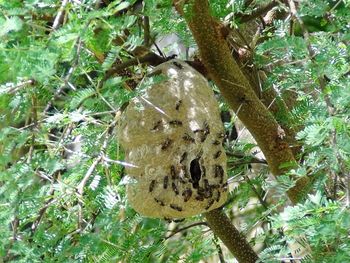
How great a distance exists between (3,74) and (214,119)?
0.53 metres

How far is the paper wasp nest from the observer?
140cm

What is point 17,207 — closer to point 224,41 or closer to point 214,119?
point 214,119

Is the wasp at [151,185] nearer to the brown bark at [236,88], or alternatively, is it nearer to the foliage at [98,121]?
the foliage at [98,121]

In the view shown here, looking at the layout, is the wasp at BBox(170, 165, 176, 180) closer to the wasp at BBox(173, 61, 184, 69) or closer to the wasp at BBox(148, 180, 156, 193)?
the wasp at BBox(148, 180, 156, 193)

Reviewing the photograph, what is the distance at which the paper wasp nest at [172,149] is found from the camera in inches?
55.3

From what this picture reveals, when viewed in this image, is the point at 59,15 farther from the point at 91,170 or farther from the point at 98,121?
the point at 98,121

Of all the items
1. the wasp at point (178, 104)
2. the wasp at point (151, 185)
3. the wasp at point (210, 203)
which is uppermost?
the wasp at point (178, 104)

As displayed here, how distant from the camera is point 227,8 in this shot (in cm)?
157

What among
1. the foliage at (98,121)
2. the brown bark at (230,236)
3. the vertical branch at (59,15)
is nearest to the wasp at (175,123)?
the foliage at (98,121)

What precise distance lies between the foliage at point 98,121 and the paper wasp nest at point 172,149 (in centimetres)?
4

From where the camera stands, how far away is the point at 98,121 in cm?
151

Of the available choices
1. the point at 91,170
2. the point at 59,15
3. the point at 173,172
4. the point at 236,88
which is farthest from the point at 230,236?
the point at 59,15

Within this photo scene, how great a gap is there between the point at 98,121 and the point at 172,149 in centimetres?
20

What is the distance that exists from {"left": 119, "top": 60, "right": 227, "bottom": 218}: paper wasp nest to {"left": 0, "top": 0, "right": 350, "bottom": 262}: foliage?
0.04m
